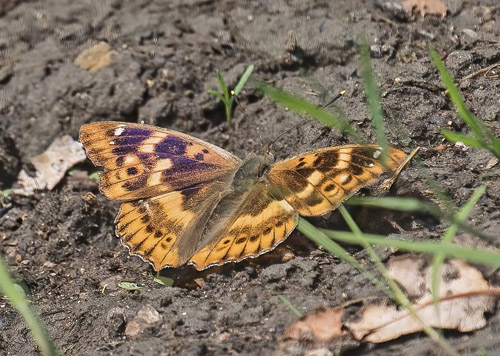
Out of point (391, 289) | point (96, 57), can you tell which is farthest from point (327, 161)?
point (96, 57)

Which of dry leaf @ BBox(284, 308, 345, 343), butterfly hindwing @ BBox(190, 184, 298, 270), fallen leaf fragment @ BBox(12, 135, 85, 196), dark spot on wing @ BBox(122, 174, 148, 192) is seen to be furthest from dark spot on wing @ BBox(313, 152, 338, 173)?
fallen leaf fragment @ BBox(12, 135, 85, 196)

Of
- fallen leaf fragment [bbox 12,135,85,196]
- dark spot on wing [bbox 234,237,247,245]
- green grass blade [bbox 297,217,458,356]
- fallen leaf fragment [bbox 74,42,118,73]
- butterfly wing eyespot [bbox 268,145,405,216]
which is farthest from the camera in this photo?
fallen leaf fragment [bbox 74,42,118,73]

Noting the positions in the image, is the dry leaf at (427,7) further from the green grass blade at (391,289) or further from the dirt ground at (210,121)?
the green grass blade at (391,289)

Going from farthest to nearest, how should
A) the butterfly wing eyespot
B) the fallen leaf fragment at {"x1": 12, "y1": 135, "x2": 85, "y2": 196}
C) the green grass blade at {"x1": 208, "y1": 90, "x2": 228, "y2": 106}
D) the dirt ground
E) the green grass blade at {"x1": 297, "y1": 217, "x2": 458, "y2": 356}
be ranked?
the fallen leaf fragment at {"x1": 12, "y1": 135, "x2": 85, "y2": 196} → the green grass blade at {"x1": 208, "y1": 90, "x2": 228, "y2": 106} → the butterfly wing eyespot → the dirt ground → the green grass blade at {"x1": 297, "y1": 217, "x2": 458, "y2": 356}

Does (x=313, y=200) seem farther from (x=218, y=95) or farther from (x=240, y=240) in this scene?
(x=218, y=95)

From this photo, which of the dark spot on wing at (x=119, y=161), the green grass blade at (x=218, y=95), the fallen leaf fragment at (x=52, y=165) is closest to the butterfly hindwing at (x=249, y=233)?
the dark spot on wing at (x=119, y=161)

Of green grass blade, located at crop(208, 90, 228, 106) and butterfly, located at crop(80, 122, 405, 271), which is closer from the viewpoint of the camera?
butterfly, located at crop(80, 122, 405, 271)

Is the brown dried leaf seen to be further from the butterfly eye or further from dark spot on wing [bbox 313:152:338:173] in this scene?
the butterfly eye
